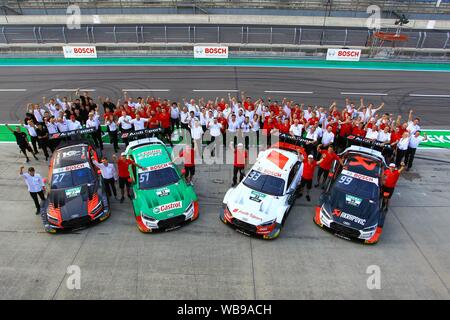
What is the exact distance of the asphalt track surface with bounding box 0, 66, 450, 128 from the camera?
17.8 meters

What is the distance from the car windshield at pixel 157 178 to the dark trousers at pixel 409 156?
845cm

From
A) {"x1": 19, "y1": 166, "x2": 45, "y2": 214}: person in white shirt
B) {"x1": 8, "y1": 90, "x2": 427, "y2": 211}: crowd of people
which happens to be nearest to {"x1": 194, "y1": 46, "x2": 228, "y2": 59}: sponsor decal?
{"x1": 8, "y1": 90, "x2": 427, "y2": 211}: crowd of people

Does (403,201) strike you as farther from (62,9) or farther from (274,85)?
(62,9)

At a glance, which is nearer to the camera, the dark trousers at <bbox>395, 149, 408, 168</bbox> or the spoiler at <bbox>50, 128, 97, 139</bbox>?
the spoiler at <bbox>50, 128, 97, 139</bbox>

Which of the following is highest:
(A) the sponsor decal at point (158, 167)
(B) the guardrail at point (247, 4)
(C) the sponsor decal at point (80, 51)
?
(B) the guardrail at point (247, 4)

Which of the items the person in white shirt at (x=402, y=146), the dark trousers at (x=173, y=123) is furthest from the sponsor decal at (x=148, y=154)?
the person in white shirt at (x=402, y=146)

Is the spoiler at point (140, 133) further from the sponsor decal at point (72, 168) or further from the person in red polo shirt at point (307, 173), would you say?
the person in red polo shirt at point (307, 173)

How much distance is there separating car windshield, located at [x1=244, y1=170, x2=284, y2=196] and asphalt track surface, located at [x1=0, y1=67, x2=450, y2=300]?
1100mm

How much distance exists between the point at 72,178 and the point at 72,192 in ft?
1.77

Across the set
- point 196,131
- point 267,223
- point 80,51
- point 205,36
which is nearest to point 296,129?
point 196,131

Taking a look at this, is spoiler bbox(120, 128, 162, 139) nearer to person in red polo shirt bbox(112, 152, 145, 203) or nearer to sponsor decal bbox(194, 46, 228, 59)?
person in red polo shirt bbox(112, 152, 145, 203)

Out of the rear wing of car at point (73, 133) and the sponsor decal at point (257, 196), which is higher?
the rear wing of car at point (73, 133)

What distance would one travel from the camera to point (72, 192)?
896cm

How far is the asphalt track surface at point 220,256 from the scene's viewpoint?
283 inches
